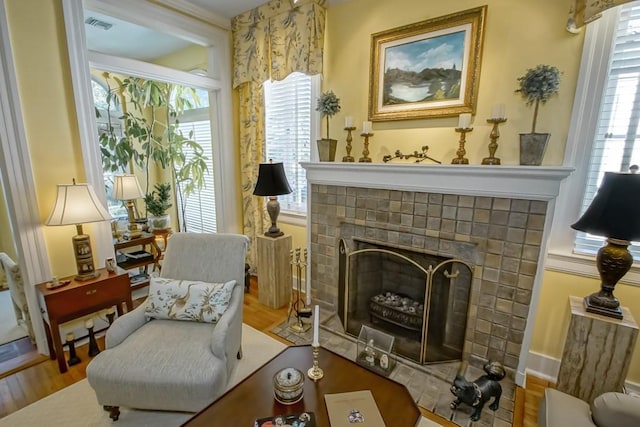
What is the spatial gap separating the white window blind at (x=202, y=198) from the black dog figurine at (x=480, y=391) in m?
3.19

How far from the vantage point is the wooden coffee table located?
A: 1.18m

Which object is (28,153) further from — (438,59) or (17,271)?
(438,59)

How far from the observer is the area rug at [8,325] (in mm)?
2426

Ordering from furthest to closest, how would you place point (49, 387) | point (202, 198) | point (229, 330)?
point (202, 198), point (49, 387), point (229, 330)

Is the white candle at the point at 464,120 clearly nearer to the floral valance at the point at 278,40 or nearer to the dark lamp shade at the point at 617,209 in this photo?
the dark lamp shade at the point at 617,209

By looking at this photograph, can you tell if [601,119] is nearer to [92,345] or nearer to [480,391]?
[480,391]

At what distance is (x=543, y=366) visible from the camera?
1.99m

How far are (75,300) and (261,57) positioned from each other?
2641mm

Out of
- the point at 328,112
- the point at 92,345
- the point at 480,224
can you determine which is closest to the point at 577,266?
the point at 480,224

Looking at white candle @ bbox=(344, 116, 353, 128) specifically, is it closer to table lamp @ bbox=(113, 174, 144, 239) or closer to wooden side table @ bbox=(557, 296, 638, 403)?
wooden side table @ bbox=(557, 296, 638, 403)

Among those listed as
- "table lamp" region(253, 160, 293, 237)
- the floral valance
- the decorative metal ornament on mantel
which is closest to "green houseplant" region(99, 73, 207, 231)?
the floral valance

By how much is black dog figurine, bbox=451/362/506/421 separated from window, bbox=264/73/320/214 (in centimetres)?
204

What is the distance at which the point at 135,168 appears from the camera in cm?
435

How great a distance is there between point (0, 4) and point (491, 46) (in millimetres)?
3140
